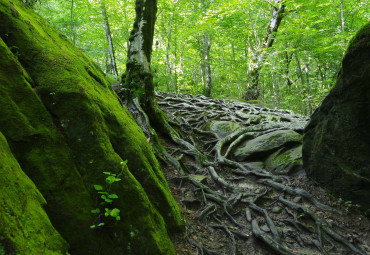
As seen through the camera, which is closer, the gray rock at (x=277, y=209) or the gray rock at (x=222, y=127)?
the gray rock at (x=277, y=209)

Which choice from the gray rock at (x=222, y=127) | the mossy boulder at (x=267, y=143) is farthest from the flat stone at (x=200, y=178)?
the gray rock at (x=222, y=127)

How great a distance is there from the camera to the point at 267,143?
7.22 meters

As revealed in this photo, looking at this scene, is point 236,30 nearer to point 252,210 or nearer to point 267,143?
point 267,143

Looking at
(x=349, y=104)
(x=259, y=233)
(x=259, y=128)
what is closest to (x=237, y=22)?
(x=259, y=128)

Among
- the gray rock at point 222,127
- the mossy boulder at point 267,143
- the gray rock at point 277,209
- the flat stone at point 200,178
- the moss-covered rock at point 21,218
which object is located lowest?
the gray rock at point 277,209

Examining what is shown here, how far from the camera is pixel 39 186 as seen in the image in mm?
2150

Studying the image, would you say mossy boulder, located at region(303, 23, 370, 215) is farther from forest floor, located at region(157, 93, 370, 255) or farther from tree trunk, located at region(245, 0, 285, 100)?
tree trunk, located at region(245, 0, 285, 100)

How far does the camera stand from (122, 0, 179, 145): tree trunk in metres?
7.14

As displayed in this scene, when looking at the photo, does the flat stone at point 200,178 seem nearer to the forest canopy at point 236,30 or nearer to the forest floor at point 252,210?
the forest floor at point 252,210

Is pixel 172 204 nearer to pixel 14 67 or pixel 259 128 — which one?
pixel 14 67

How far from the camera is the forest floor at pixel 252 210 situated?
385cm

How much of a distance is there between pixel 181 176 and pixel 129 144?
8.10 ft

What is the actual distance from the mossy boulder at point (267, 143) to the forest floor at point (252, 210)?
0.09 metres

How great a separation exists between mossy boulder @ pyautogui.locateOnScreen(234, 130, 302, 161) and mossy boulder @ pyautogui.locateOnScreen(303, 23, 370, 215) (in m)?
1.73
